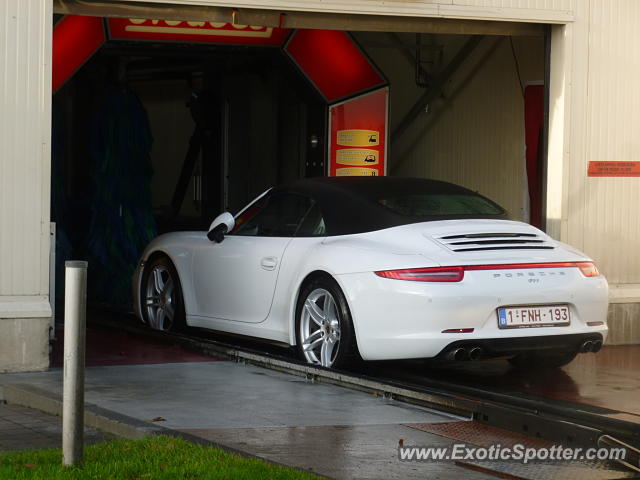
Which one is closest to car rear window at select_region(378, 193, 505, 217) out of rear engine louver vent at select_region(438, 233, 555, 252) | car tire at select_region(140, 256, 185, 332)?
rear engine louver vent at select_region(438, 233, 555, 252)

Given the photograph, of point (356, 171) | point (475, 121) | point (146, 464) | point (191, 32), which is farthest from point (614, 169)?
point (146, 464)

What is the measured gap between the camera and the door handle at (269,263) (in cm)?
923

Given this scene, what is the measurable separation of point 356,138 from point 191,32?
7.95ft

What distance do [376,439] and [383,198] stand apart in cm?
307

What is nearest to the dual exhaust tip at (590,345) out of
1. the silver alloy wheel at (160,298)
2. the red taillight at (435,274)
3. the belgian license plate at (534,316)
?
the belgian license plate at (534,316)

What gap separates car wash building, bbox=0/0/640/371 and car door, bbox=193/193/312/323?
1310mm

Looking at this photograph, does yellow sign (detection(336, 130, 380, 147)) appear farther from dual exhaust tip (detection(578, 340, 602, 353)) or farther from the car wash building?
dual exhaust tip (detection(578, 340, 602, 353))

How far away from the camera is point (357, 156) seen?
47.4 feet

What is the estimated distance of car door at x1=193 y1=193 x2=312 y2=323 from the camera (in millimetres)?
9328

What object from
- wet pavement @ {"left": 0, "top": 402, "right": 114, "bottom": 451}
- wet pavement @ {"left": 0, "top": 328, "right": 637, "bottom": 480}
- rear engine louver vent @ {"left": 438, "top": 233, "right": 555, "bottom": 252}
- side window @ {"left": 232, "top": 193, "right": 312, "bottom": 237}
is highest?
side window @ {"left": 232, "top": 193, "right": 312, "bottom": 237}

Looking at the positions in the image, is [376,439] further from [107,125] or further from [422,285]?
[107,125]

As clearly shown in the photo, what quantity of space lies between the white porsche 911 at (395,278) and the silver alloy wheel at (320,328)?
0.03ft

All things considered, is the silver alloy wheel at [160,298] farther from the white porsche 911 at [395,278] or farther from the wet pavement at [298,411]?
the wet pavement at [298,411]

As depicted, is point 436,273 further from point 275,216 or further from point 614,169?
point 614,169
